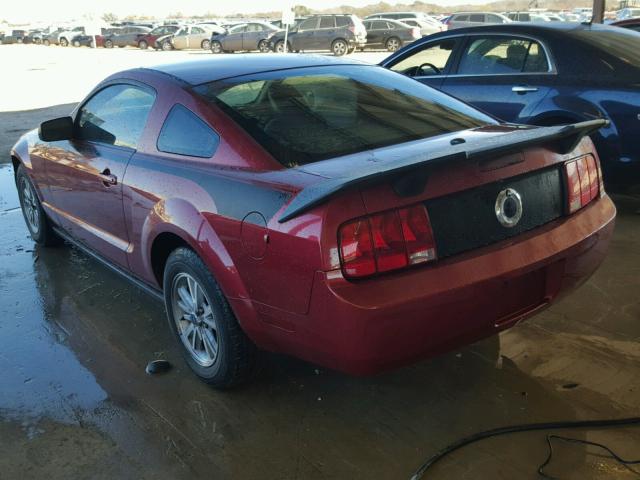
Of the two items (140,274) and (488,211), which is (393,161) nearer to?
(488,211)

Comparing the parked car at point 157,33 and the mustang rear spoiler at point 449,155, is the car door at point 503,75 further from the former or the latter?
the parked car at point 157,33

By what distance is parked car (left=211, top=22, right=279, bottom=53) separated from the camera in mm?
31391

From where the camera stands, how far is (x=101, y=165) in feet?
12.5

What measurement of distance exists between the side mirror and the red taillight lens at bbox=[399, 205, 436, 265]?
2.67 metres

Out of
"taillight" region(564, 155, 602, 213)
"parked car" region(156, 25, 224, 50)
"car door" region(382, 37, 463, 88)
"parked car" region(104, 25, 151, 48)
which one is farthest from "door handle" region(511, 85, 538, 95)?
"parked car" region(104, 25, 151, 48)

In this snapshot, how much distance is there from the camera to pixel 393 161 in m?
2.63

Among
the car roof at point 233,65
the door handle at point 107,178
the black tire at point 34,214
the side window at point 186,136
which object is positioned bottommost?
the black tire at point 34,214

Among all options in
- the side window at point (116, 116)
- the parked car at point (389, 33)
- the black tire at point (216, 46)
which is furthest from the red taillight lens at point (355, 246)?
the black tire at point (216, 46)

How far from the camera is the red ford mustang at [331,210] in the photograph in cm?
240

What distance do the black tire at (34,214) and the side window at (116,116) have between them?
3.55 feet

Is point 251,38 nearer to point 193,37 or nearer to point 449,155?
point 193,37

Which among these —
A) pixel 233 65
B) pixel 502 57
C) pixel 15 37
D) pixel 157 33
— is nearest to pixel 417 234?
pixel 233 65

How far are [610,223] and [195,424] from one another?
212cm

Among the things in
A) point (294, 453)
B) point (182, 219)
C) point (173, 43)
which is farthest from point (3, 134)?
point (173, 43)
